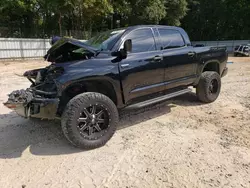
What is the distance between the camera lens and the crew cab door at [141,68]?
12.1 ft

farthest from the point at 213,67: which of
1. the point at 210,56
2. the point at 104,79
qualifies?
the point at 104,79

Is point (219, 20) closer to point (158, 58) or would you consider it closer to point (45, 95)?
point (158, 58)

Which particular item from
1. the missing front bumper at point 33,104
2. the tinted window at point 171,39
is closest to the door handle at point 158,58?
the tinted window at point 171,39

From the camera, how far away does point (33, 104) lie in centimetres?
315

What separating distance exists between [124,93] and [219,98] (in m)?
3.25

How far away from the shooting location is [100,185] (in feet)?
8.42

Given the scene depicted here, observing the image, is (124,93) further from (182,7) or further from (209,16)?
(209,16)

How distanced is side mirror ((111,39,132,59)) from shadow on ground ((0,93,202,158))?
136 centimetres

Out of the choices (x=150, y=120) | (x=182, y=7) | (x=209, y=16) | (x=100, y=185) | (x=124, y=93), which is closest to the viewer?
(x=100, y=185)

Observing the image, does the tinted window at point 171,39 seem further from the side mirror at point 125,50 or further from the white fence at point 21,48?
the white fence at point 21,48

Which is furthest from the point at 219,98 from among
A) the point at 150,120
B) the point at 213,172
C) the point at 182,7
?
the point at 182,7

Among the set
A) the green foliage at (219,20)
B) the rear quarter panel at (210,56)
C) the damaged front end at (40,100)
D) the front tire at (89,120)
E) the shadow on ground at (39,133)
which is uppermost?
the green foliage at (219,20)

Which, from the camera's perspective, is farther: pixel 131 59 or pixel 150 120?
pixel 150 120

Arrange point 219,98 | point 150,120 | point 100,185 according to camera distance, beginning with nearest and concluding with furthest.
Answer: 1. point 100,185
2. point 150,120
3. point 219,98
